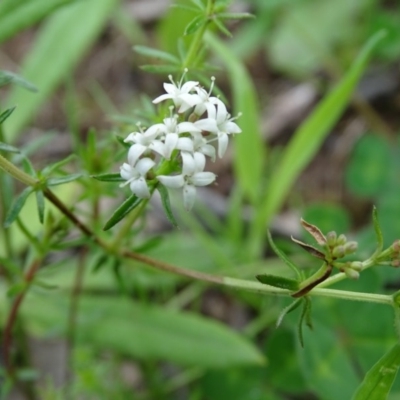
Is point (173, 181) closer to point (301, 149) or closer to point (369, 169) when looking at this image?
point (301, 149)

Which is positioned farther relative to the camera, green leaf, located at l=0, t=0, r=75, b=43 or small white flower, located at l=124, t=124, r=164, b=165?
green leaf, located at l=0, t=0, r=75, b=43

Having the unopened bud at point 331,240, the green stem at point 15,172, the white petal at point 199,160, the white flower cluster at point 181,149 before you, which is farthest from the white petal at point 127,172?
the unopened bud at point 331,240

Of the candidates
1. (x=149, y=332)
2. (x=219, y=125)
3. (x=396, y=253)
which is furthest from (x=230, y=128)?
(x=149, y=332)

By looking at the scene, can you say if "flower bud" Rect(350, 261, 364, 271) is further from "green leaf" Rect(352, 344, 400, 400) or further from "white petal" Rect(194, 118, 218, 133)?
"white petal" Rect(194, 118, 218, 133)

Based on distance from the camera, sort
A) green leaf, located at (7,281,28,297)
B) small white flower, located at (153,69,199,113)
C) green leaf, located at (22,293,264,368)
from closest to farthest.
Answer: small white flower, located at (153,69,199,113)
green leaf, located at (7,281,28,297)
green leaf, located at (22,293,264,368)

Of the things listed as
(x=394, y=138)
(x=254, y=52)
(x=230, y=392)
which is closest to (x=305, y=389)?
(x=230, y=392)

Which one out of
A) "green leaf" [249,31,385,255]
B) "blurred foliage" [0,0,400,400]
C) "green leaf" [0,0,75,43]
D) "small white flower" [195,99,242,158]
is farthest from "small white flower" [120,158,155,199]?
"green leaf" [249,31,385,255]

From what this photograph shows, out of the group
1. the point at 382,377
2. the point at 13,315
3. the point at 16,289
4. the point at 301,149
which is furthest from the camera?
the point at 301,149
